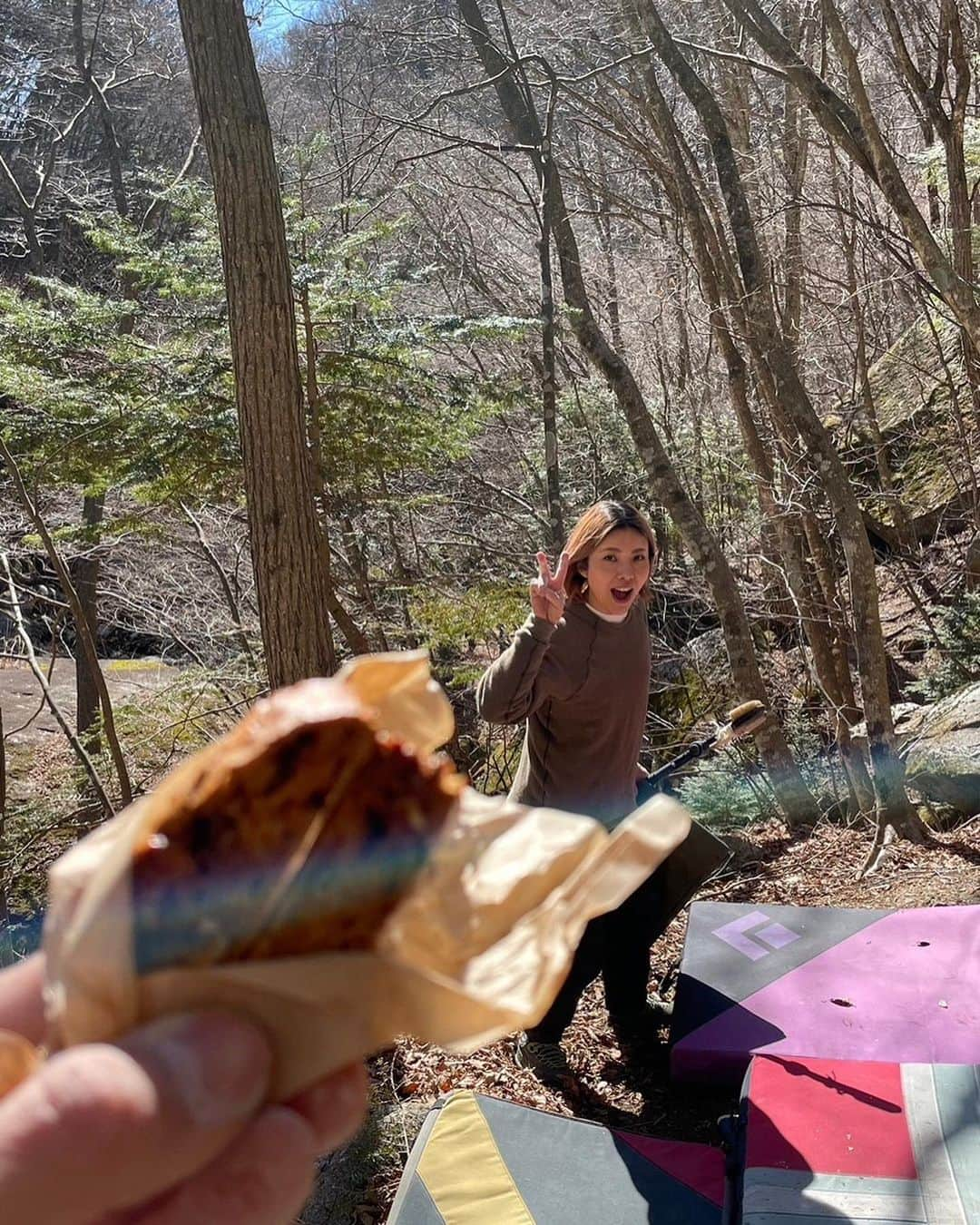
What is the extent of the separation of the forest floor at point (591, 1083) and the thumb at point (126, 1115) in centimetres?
268

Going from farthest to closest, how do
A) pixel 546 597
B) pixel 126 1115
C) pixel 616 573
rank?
pixel 616 573, pixel 546 597, pixel 126 1115

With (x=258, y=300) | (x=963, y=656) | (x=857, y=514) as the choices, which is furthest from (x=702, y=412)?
(x=258, y=300)

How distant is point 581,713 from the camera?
3209mm

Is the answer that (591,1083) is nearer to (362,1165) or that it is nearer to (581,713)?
(362,1165)

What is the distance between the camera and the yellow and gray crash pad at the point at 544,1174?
2.66m

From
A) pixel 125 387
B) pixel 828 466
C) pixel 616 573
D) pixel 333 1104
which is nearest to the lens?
pixel 333 1104

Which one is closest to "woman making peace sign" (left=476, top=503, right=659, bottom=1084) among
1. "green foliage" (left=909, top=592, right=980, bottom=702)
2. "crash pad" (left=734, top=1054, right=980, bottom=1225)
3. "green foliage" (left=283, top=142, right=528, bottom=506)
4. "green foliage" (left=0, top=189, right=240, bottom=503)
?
"crash pad" (left=734, top=1054, right=980, bottom=1225)

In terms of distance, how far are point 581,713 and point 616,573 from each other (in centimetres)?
50

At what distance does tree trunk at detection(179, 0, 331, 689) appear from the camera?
4539 mm

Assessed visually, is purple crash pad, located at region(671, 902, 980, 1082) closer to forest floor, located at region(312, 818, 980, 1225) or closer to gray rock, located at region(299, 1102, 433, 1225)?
forest floor, located at region(312, 818, 980, 1225)

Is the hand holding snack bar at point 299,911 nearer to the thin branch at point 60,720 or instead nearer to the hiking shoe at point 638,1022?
the hiking shoe at point 638,1022

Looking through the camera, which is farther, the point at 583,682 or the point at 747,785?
the point at 747,785

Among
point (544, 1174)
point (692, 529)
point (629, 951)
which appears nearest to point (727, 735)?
point (629, 951)

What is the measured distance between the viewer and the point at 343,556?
28.7ft
